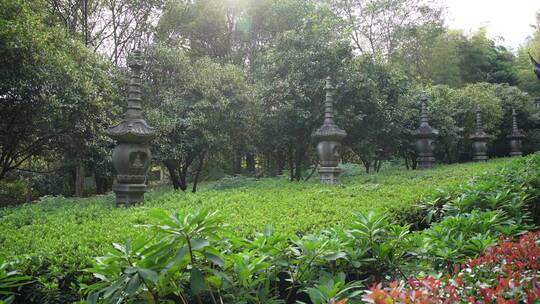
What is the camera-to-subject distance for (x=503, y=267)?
1838mm

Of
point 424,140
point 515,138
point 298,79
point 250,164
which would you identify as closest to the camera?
→ point 298,79

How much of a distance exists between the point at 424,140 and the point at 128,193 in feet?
40.7

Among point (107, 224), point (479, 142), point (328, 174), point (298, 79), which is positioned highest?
point (298, 79)

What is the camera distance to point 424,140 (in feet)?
51.2

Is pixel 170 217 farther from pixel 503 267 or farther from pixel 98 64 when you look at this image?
pixel 98 64

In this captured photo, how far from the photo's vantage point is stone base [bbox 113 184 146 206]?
6.94 metres

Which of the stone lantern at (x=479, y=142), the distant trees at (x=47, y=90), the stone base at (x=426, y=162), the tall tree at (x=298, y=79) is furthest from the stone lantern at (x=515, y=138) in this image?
the distant trees at (x=47, y=90)

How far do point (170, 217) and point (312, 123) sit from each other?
11.0 meters

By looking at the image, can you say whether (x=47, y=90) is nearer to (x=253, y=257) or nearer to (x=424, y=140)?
(x=253, y=257)

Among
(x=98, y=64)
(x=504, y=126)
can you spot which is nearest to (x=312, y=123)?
(x=98, y=64)

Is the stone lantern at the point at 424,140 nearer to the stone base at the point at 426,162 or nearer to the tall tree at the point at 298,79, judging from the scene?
the stone base at the point at 426,162

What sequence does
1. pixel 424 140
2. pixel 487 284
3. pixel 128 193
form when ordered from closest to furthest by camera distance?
pixel 487 284, pixel 128 193, pixel 424 140

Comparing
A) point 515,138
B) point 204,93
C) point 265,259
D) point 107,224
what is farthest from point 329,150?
point 515,138

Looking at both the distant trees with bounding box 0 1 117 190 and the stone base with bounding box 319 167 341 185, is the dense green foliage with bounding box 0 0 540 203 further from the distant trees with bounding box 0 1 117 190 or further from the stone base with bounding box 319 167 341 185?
the stone base with bounding box 319 167 341 185
